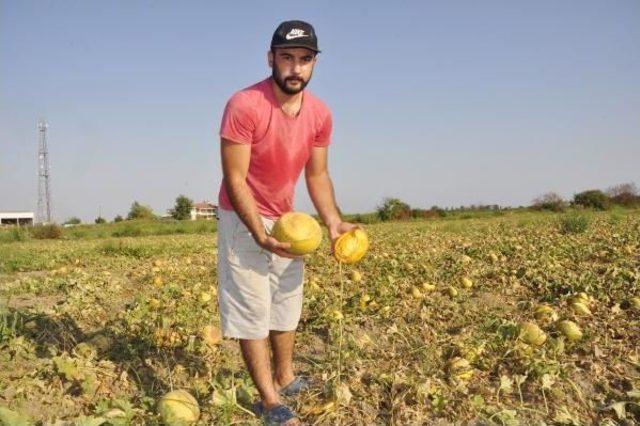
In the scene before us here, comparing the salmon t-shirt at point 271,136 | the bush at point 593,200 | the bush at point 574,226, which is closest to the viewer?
the salmon t-shirt at point 271,136

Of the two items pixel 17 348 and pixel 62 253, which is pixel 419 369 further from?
pixel 62 253

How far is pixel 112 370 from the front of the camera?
407 cm

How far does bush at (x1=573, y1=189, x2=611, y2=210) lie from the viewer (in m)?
43.8

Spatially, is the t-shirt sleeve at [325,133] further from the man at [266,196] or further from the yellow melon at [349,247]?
the yellow melon at [349,247]

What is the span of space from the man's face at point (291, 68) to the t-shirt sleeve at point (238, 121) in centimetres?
27

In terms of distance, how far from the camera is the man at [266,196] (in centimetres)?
321

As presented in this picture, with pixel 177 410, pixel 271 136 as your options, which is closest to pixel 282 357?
pixel 177 410

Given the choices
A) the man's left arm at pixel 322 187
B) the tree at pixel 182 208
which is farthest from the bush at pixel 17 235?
the tree at pixel 182 208

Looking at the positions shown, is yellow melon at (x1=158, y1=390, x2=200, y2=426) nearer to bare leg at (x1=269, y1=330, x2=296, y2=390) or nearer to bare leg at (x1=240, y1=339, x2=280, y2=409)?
bare leg at (x1=240, y1=339, x2=280, y2=409)

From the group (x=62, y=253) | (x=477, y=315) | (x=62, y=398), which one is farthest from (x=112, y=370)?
(x=62, y=253)

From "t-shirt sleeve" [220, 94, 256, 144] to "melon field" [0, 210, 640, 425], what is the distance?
1063 millimetres

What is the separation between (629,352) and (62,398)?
4068mm

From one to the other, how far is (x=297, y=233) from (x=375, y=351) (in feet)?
5.29

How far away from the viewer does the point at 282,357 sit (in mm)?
3814
